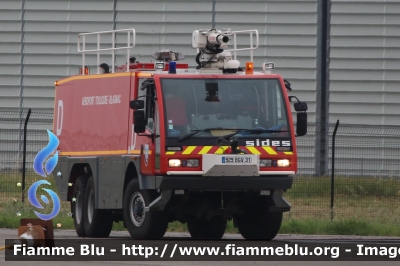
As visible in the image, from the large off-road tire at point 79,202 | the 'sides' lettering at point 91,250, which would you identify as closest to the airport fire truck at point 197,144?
the large off-road tire at point 79,202

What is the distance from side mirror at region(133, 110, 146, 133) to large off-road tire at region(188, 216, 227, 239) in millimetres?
2305

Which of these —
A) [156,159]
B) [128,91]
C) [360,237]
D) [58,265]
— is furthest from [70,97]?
[58,265]

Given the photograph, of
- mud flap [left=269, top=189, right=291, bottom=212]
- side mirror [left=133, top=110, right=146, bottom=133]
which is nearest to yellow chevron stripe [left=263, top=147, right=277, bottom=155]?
mud flap [left=269, top=189, right=291, bottom=212]

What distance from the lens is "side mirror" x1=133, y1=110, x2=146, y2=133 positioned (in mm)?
15867

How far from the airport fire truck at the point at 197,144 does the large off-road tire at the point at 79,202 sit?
27.4 inches

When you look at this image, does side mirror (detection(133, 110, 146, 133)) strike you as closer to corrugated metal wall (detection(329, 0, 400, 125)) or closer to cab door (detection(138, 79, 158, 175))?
cab door (detection(138, 79, 158, 175))

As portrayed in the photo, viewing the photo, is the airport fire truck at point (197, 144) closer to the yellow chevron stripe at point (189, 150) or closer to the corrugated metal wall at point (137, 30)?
the yellow chevron stripe at point (189, 150)

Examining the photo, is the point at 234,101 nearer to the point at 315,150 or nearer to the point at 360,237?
the point at 360,237

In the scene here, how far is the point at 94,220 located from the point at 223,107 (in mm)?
3022

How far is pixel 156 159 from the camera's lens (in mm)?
15844

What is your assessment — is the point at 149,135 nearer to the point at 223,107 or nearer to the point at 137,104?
the point at 137,104

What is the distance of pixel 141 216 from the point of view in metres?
16.3

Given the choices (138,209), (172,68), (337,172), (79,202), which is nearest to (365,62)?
(337,172)

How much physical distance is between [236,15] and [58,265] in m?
20.2
